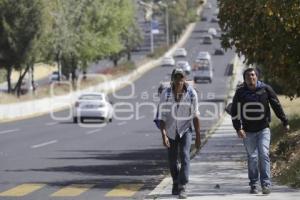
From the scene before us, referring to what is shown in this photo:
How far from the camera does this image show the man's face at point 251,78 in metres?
12.4

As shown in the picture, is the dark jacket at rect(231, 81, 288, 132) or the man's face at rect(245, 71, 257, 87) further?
the dark jacket at rect(231, 81, 288, 132)

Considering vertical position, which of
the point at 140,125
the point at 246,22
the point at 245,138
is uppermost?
the point at 246,22

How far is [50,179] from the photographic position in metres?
16.4

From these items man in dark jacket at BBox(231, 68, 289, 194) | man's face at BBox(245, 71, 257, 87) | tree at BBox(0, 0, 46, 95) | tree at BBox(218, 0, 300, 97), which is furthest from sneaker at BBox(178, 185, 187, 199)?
tree at BBox(0, 0, 46, 95)

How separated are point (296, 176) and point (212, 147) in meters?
9.38

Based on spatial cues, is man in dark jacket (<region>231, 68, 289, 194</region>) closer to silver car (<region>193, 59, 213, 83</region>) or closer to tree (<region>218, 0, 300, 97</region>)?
tree (<region>218, 0, 300, 97</region>)

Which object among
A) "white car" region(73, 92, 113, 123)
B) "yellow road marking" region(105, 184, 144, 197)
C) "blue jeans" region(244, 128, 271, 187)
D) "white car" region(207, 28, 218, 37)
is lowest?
"white car" region(73, 92, 113, 123)

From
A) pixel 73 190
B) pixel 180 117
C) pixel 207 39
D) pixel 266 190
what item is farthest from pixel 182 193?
pixel 207 39

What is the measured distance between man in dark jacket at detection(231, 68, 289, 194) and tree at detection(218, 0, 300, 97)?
2804 mm

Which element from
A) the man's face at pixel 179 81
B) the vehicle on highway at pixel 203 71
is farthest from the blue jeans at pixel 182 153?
the vehicle on highway at pixel 203 71

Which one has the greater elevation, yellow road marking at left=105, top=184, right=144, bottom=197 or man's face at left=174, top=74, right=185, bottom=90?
man's face at left=174, top=74, right=185, bottom=90

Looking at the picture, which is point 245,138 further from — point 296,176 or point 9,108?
point 9,108

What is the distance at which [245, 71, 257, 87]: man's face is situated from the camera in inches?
489

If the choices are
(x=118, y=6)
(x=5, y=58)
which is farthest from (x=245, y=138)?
(x=118, y=6)
